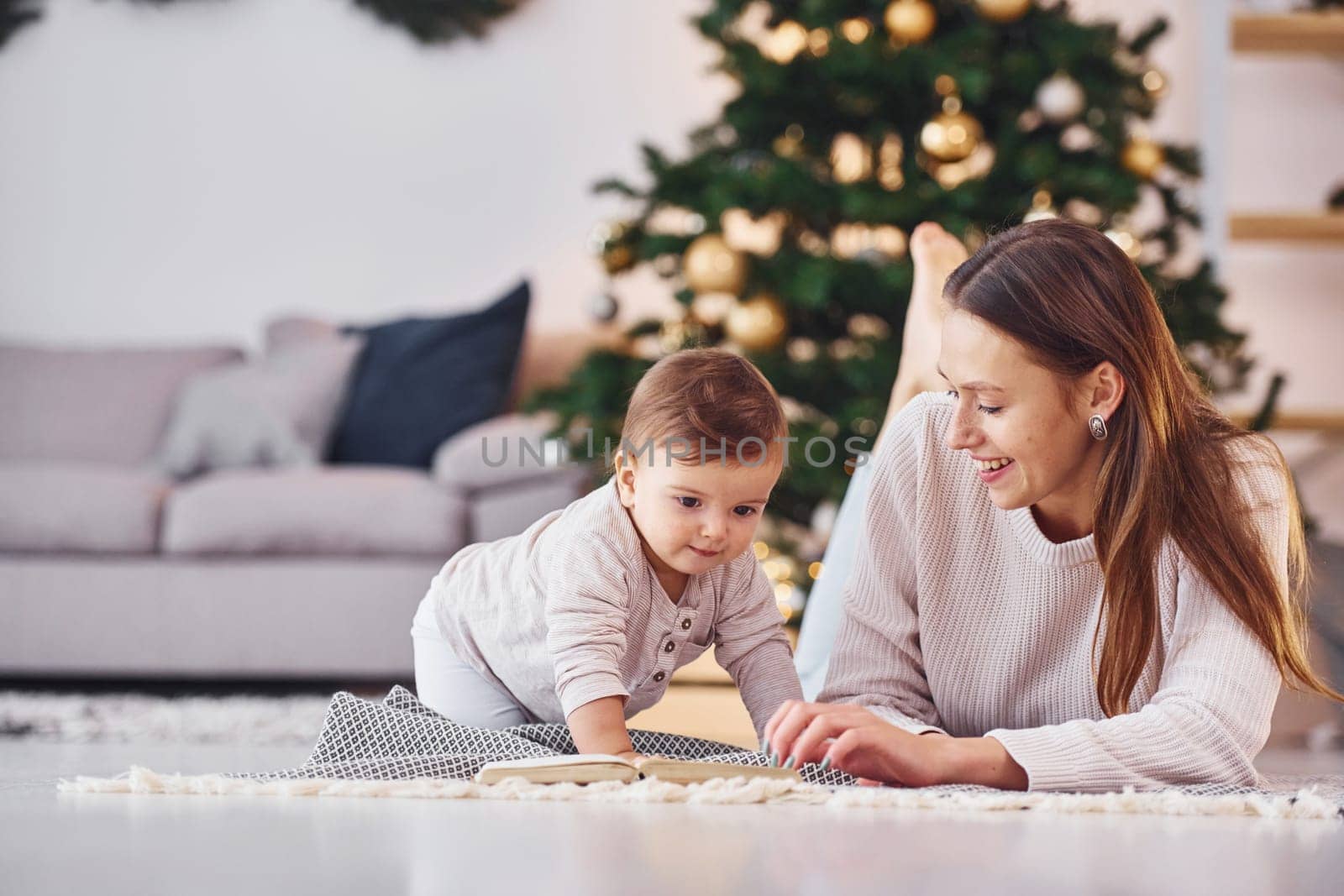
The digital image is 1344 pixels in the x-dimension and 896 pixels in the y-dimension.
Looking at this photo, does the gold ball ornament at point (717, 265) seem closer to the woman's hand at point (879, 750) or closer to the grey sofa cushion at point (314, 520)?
the grey sofa cushion at point (314, 520)

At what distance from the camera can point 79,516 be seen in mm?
2789

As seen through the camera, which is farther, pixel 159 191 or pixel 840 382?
pixel 159 191

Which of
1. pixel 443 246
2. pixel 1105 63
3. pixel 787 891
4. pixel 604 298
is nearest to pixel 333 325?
pixel 443 246

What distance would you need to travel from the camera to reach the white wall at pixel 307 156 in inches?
153

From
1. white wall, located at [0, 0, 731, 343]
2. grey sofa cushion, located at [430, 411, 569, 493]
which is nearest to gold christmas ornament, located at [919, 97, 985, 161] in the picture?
→ grey sofa cushion, located at [430, 411, 569, 493]

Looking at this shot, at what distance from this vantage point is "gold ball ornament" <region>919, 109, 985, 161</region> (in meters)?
2.70

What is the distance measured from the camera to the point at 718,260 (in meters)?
2.69

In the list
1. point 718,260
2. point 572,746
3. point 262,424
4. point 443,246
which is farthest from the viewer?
point 443,246

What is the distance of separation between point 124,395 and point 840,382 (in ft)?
5.88

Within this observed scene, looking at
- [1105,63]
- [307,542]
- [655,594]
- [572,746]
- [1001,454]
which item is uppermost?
[1105,63]

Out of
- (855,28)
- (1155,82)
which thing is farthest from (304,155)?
(1155,82)

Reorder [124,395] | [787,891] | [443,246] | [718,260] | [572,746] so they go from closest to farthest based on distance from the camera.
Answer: [787,891]
[572,746]
[718,260]
[124,395]
[443,246]

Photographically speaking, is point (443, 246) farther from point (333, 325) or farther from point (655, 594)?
point (655, 594)

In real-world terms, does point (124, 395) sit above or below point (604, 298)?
below
